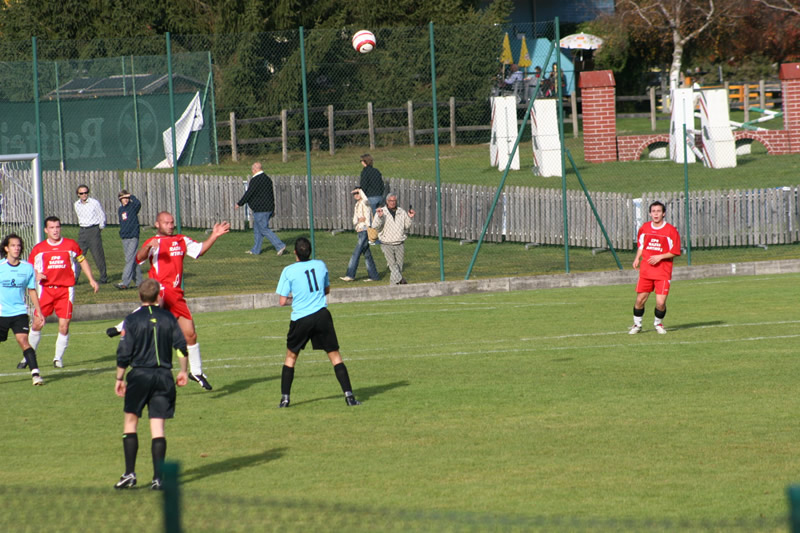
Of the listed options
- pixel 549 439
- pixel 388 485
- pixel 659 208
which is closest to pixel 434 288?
pixel 659 208

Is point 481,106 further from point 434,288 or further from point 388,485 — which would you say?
point 388,485

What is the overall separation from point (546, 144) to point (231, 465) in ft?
72.0

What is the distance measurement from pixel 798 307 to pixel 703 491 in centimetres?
1081

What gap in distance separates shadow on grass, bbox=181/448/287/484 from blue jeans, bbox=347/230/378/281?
12.2 m

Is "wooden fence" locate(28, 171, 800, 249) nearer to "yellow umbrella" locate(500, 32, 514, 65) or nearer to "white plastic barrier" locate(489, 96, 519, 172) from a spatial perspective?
"white plastic barrier" locate(489, 96, 519, 172)

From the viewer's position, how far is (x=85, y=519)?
7883mm

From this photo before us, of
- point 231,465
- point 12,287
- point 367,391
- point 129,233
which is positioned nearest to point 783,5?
point 129,233

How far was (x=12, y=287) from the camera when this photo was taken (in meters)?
14.3

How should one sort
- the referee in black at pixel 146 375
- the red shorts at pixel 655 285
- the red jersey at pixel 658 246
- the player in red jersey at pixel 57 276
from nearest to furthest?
the referee in black at pixel 146 375, the player in red jersey at pixel 57 276, the red jersey at pixel 658 246, the red shorts at pixel 655 285

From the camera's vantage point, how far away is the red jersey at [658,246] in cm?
1608

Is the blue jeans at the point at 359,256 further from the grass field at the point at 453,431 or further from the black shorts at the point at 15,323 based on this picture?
the black shorts at the point at 15,323

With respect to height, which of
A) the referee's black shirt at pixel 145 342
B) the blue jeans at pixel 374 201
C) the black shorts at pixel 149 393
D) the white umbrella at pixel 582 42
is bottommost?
the black shorts at pixel 149 393

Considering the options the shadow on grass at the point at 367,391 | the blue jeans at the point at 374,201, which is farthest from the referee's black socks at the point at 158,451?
the blue jeans at the point at 374,201

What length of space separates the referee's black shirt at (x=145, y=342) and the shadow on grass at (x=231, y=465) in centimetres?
96
